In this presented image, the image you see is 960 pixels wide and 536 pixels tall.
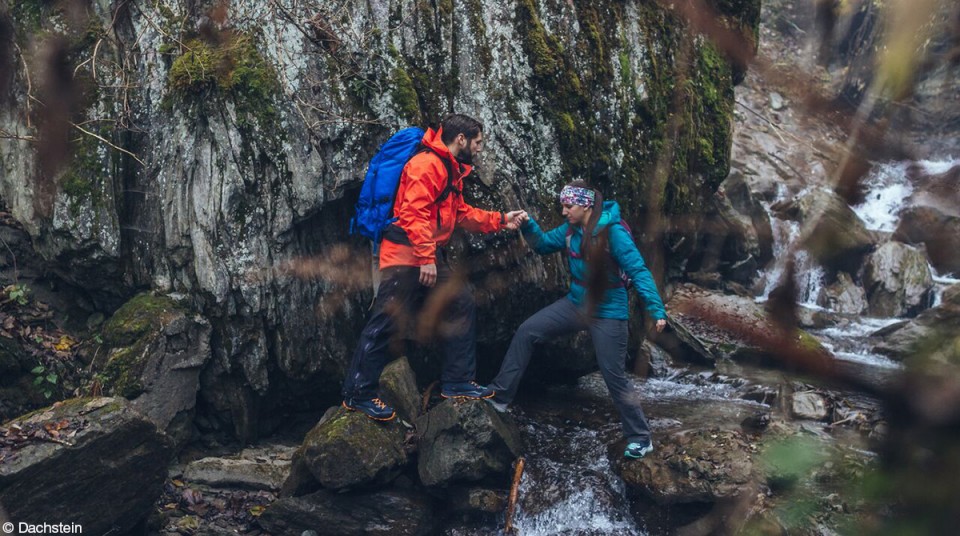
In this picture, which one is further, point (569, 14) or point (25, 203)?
point (569, 14)

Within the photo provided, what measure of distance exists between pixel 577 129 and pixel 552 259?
59.5 inches

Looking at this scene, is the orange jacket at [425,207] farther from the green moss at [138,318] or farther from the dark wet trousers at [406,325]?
the green moss at [138,318]

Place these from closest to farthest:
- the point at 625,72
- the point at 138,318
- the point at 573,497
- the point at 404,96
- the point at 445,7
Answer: the point at 573,497 → the point at 138,318 → the point at 404,96 → the point at 445,7 → the point at 625,72

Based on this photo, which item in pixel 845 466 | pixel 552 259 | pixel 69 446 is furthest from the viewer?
pixel 552 259

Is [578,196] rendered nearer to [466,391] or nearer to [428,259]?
[428,259]

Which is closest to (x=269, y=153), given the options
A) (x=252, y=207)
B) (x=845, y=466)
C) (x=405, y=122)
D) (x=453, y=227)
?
(x=252, y=207)

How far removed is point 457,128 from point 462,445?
9.75 ft

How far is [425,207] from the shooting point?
23.3 ft

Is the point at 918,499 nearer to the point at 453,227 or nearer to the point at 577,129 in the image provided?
the point at 453,227

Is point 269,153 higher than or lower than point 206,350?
higher

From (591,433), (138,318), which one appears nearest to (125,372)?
(138,318)

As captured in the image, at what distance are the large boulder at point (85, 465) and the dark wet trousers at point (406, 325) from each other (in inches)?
72.6

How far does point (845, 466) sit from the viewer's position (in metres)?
1.89

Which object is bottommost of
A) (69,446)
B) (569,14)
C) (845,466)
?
(69,446)
